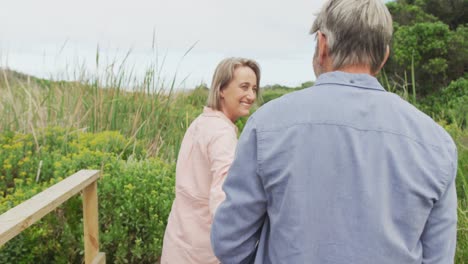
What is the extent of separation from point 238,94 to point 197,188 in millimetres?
489

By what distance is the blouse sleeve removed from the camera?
2148 mm

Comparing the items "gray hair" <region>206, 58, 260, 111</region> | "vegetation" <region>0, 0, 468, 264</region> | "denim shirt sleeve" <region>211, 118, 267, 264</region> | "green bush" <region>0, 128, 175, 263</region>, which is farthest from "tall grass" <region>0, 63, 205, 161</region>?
"denim shirt sleeve" <region>211, 118, 267, 264</region>

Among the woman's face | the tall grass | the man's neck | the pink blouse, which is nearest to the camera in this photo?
the man's neck

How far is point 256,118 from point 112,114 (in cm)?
585

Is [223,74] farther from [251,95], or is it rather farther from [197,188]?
[197,188]

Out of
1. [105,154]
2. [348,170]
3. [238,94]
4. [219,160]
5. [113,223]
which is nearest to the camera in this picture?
[348,170]

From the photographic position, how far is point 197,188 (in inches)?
91.4

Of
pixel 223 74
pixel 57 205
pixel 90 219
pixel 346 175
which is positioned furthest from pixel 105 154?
pixel 346 175

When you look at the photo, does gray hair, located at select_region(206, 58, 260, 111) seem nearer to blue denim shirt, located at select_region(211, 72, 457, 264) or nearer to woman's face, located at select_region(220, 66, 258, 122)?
woman's face, located at select_region(220, 66, 258, 122)

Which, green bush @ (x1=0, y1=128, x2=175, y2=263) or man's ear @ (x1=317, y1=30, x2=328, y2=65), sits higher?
man's ear @ (x1=317, y1=30, x2=328, y2=65)

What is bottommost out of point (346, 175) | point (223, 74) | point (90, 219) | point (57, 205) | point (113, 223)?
point (113, 223)

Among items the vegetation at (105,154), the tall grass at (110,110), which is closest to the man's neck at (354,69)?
the vegetation at (105,154)

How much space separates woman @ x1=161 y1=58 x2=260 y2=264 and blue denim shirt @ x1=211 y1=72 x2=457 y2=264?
29.9 inches

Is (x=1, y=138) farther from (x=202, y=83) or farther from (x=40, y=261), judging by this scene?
(x=202, y=83)
